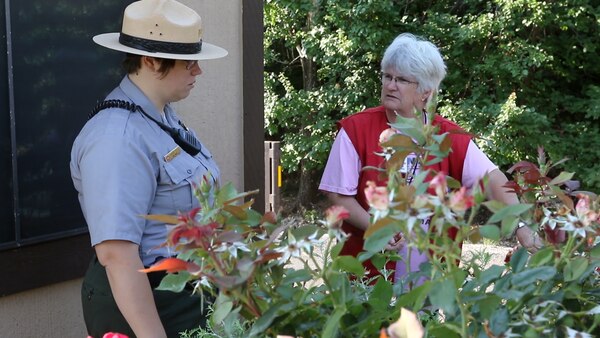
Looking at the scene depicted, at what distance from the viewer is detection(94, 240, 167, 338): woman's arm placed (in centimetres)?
227

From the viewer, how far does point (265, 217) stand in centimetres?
163

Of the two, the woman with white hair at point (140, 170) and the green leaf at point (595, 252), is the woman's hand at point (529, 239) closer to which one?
the green leaf at point (595, 252)

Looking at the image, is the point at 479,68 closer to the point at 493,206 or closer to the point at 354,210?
the point at 354,210

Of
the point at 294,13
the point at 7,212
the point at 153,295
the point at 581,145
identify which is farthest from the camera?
the point at 294,13

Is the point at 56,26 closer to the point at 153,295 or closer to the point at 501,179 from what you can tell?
the point at 153,295

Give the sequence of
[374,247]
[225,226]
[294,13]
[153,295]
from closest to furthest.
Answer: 1. [374,247]
2. [225,226]
3. [153,295]
4. [294,13]

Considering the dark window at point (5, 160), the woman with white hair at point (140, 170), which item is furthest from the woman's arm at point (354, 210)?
the dark window at point (5, 160)

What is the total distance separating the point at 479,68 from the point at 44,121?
8.10 metres

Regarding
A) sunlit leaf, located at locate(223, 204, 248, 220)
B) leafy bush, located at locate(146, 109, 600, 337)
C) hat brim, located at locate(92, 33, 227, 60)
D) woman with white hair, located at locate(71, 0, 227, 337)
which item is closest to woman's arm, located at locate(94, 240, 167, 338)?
woman with white hair, located at locate(71, 0, 227, 337)

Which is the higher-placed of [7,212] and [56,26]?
[56,26]

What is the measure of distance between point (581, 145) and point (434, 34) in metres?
2.25

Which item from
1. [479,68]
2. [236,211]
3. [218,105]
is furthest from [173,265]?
[479,68]

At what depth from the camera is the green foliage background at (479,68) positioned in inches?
413

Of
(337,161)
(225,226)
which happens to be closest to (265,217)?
(225,226)
